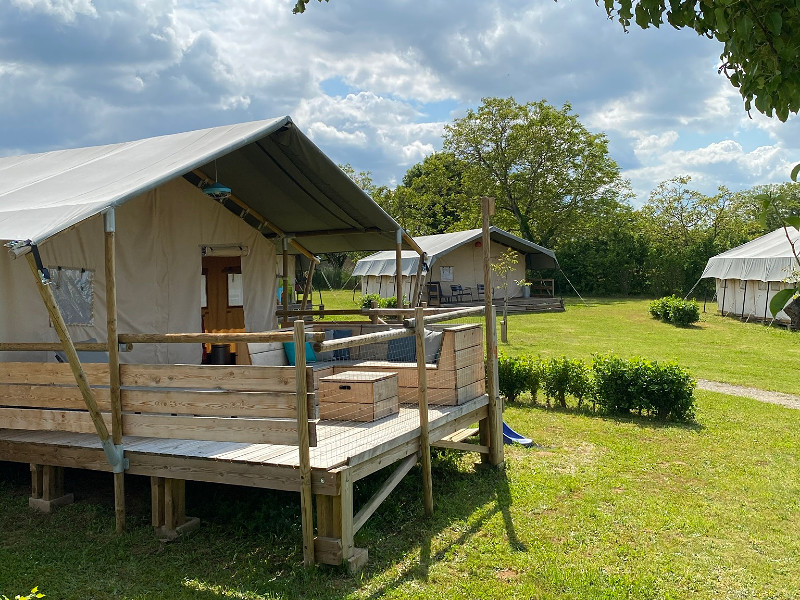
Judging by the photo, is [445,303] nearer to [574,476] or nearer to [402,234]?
[402,234]

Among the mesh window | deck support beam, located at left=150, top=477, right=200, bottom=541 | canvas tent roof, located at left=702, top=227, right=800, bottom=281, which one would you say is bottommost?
deck support beam, located at left=150, top=477, right=200, bottom=541

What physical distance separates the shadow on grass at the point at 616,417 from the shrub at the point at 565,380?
0.70ft

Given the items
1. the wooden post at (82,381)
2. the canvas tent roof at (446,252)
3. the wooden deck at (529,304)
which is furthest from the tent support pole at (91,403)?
the wooden deck at (529,304)

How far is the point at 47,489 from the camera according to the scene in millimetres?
6891

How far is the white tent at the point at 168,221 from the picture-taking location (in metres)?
7.04

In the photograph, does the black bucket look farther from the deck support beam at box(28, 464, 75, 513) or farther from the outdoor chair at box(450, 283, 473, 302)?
the outdoor chair at box(450, 283, 473, 302)

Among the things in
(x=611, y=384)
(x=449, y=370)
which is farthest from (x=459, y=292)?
(x=449, y=370)

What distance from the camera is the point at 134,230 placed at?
906 centimetres

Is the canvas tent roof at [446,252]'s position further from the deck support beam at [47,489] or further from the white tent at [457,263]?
the deck support beam at [47,489]

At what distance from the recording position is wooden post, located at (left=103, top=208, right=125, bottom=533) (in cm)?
603

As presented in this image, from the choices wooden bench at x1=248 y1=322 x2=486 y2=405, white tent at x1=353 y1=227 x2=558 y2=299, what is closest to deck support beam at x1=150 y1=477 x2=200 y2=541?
wooden bench at x1=248 y1=322 x2=486 y2=405

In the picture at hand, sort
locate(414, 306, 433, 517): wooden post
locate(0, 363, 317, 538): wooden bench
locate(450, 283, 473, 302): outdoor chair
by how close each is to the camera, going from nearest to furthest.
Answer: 1. locate(0, 363, 317, 538): wooden bench
2. locate(414, 306, 433, 517): wooden post
3. locate(450, 283, 473, 302): outdoor chair

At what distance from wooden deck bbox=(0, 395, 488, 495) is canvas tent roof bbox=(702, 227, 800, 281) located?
2023 centimetres

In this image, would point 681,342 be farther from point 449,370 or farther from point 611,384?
point 449,370
